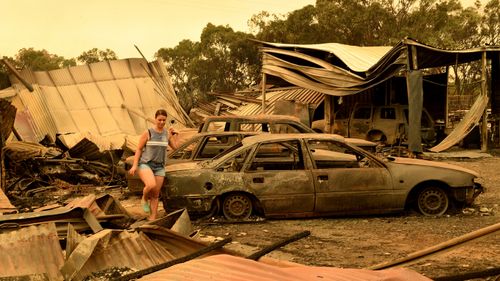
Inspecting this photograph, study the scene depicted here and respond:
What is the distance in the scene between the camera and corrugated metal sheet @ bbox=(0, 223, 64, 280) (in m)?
4.69

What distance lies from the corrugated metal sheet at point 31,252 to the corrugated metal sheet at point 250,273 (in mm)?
1835

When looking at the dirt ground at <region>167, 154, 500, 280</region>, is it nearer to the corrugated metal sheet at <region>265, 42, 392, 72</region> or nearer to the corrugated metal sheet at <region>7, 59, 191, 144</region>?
the corrugated metal sheet at <region>265, 42, 392, 72</region>

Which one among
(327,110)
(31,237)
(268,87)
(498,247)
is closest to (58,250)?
(31,237)

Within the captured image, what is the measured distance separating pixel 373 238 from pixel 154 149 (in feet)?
10.5

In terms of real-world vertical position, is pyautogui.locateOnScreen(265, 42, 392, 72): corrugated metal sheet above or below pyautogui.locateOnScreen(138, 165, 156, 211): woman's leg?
above

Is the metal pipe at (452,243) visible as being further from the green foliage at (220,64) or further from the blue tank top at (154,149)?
the green foliage at (220,64)

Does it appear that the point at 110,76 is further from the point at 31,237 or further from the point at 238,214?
the point at 31,237

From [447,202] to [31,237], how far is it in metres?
6.14

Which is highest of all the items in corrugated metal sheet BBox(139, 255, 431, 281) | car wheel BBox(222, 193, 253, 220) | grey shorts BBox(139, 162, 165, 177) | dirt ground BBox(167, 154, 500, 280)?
grey shorts BBox(139, 162, 165, 177)

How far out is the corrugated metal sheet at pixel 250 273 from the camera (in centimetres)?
302

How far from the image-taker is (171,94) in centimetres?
2162

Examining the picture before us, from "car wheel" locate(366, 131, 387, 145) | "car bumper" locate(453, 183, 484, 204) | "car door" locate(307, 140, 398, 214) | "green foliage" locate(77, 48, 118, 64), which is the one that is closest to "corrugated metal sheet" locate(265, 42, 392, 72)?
"car wheel" locate(366, 131, 387, 145)

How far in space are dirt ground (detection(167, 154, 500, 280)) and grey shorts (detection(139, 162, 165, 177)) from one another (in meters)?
0.92

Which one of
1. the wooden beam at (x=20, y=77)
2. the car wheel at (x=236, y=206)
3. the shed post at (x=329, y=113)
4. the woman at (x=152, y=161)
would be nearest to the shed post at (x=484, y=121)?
the shed post at (x=329, y=113)
